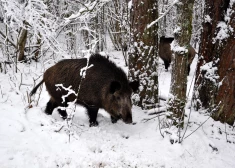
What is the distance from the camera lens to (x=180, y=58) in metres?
3.96

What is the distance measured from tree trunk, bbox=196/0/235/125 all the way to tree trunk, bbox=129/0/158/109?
1033 mm

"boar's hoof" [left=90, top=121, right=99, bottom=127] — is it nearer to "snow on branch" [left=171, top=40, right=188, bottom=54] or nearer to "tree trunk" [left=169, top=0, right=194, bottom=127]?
"tree trunk" [left=169, top=0, right=194, bottom=127]

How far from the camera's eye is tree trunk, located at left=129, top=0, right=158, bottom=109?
16.5 feet

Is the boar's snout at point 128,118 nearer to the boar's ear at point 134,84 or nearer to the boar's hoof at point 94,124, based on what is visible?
the boar's ear at point 134,84

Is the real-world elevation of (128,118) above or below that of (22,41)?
below

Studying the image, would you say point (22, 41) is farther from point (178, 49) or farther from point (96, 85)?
point (178, 49)

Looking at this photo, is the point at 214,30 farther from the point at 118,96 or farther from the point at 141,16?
the point at 118,96

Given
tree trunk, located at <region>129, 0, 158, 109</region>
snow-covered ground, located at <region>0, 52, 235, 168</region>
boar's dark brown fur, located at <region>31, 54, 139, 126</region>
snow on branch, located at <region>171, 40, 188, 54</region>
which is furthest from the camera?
tree trunk, located at <region>129, 0, 158, 109</region>

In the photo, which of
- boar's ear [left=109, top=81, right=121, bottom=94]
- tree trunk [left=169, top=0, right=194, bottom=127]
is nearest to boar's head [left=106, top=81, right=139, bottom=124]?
boar's ear [left=109, top=81, right=121, bottom=94]

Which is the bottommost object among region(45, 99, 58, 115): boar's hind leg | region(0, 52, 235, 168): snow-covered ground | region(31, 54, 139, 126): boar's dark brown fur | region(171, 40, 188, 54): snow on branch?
region(0, 52, 235, 168): snow-covered ground

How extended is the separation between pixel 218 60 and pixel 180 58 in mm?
1242

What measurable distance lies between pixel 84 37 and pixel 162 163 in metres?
12.4

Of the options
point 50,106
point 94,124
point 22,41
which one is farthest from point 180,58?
point 22,41

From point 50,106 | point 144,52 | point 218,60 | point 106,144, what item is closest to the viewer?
point 106,144
